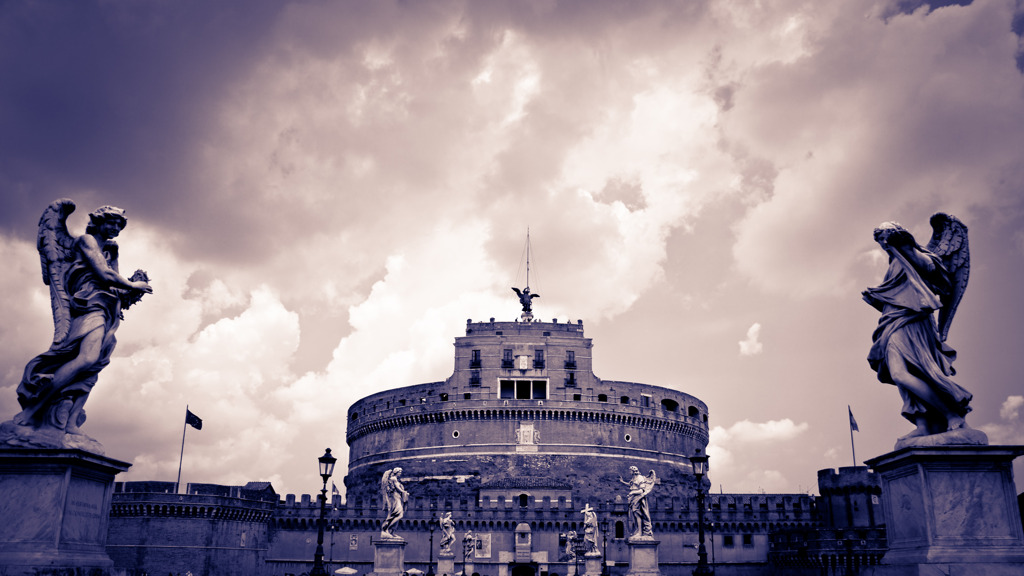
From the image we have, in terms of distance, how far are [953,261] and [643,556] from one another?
52.4 ft

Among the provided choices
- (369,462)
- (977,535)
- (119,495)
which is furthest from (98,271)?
(369,462)

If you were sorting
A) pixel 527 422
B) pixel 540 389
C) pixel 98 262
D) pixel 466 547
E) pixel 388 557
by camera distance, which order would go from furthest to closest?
pixel 540 389
pixel 527 422
pixel 466 547
pixel 388 557
pixel 98 262

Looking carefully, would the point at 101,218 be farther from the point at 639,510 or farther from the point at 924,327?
the point at 639,510

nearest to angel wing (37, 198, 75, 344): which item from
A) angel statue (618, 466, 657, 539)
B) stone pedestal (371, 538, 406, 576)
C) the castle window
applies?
stone pedestal (371, 538, 406, 576)

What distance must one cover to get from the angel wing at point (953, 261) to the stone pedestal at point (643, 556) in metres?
15.5

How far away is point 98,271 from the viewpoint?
7.33 m

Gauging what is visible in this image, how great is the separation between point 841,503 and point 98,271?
2272 inches

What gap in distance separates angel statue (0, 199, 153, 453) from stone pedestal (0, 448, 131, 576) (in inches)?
6.4

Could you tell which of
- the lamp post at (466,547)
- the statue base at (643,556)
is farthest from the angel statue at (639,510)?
the lamp post at (466,547)

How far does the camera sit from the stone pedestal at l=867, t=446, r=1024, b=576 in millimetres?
6258

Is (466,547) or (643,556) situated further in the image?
(466,547)

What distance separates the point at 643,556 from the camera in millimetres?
21266

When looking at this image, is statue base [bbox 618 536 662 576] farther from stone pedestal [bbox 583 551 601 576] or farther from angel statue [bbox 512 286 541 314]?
angel statue [bbox 512 286 541 314]

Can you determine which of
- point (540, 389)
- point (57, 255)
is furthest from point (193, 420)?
point (57, 255)
